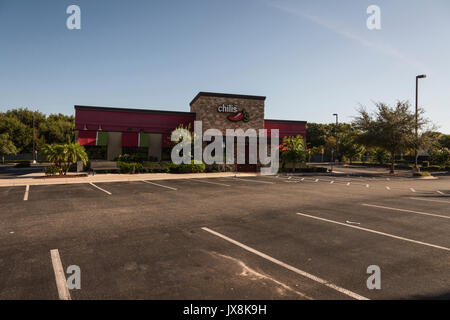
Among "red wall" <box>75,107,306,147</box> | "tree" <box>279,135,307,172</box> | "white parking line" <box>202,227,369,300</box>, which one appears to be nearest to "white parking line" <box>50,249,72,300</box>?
"white parking line" <box>202,227,369,300</box>

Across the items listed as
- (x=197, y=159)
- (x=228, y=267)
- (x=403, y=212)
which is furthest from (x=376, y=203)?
(x=197, y=159)

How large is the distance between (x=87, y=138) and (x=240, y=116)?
16.2 metres

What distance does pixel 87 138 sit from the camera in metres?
25.1

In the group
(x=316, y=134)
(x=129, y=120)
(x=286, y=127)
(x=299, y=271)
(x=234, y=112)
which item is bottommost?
(x=299, y=271)

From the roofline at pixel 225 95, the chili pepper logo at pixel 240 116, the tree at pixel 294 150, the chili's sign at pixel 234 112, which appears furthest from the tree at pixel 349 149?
the chili's sign at pixel 234 112

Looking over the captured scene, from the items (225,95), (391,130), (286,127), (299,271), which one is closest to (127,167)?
(225,95)

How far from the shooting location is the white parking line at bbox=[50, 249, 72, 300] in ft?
11.6

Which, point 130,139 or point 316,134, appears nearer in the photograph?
point 130,139

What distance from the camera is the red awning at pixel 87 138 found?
24891 millimetres

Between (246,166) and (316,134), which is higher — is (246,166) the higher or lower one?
the lower one

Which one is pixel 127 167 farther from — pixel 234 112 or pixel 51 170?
pixel 234 112

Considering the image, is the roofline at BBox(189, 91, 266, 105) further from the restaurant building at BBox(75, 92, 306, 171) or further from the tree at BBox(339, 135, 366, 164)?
the tree at BBox(339, 135, 366, 164)

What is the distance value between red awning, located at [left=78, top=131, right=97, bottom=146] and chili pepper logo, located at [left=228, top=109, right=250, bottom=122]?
14.3 m

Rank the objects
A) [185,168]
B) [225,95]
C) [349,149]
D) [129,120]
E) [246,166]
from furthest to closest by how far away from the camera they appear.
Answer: [349,149] → [246,166] → [225,95] → [129,120] → [185,168]
